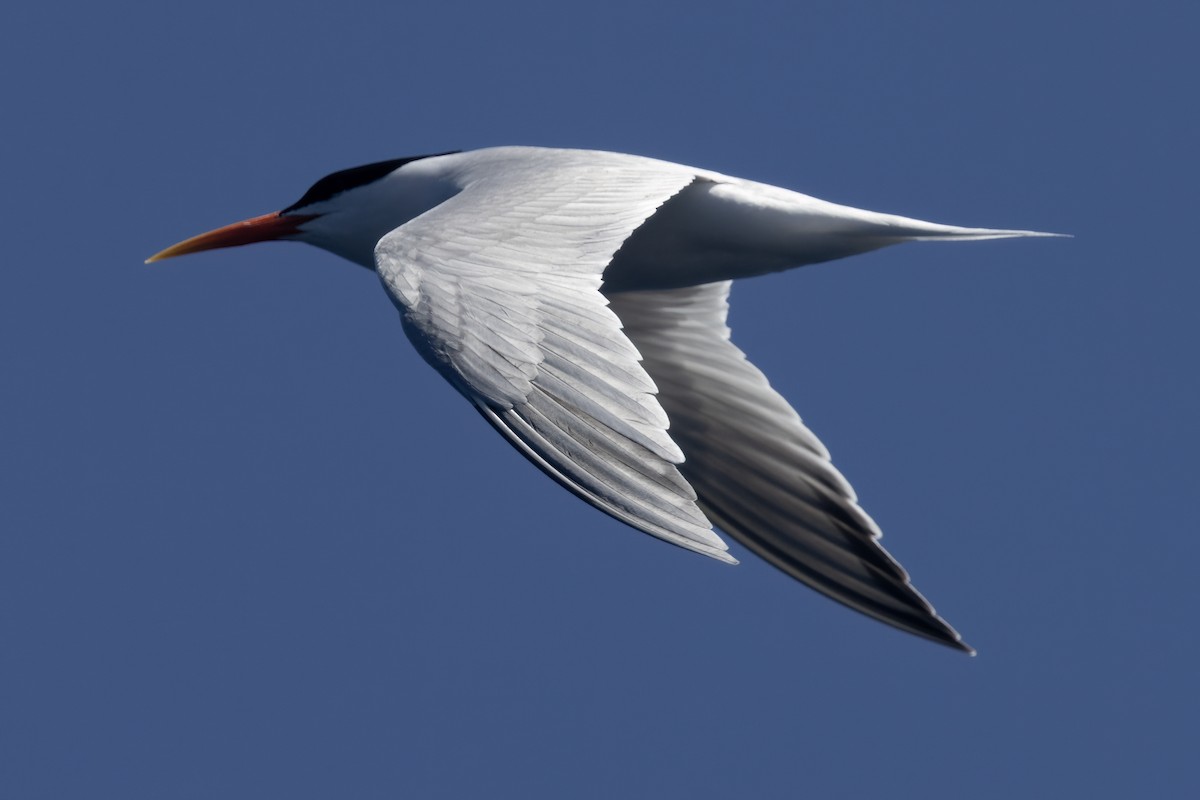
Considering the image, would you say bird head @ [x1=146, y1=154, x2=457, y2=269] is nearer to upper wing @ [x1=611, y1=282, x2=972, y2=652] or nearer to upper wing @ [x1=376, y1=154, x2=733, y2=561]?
upper wing @ [x1=611, y1=282, x2=972, y2=652]

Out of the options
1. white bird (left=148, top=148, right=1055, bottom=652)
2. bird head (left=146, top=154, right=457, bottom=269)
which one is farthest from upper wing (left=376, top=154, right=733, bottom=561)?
bird head (left=146, top=154, right=457, bottom=269)

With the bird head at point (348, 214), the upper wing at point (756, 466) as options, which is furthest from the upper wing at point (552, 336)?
the upper wing at point (756, 466)

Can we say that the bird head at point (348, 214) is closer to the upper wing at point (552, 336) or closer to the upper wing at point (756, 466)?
the upper wing at point (756, 466)

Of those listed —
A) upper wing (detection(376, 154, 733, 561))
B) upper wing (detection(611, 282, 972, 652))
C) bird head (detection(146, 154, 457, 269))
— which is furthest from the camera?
bird head (detection(146, 154, 457, 269))

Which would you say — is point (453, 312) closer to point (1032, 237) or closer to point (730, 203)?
point (730, 203)

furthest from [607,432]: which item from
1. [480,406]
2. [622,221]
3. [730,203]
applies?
[730,203]

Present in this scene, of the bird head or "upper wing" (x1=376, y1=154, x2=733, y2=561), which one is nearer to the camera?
"upper wing" (x1=376, y1=154, x2=733, y2=561)

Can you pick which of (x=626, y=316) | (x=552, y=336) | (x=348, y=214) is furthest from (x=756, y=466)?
(x=552, y=336)
